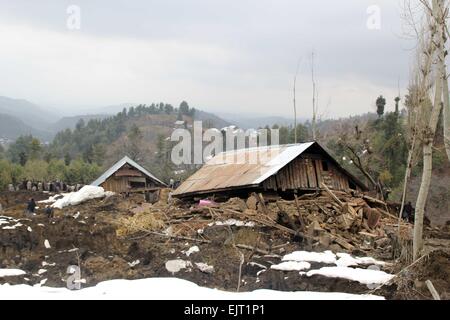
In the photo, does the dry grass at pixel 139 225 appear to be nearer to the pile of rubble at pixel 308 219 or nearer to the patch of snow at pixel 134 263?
the pile of rubble at pixel 308 219

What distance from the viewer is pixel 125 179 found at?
4194 centimetres

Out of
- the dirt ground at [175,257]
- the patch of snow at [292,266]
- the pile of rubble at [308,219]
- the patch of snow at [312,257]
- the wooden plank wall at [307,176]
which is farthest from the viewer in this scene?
the wooden plank wall at [307,176]

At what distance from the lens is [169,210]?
20.1 meters

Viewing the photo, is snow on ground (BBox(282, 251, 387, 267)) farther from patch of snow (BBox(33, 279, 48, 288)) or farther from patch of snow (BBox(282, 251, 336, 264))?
patch of snow (BBox(33, 279, 48, 288))

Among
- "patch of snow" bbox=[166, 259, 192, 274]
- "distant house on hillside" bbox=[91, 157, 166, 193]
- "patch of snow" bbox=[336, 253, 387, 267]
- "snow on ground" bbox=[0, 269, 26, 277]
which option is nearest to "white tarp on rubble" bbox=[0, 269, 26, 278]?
"snow on ground" bbox=[0, 269, 26, 277]

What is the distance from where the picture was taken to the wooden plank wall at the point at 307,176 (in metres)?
20.1

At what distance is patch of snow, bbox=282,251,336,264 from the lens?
13070 millimetres

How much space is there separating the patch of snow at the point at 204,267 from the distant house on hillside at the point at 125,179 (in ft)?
88.5

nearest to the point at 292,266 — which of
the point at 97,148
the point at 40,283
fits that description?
the point at 40,283

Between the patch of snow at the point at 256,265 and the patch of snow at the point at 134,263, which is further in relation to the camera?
the patch of snow at the point at 134,263

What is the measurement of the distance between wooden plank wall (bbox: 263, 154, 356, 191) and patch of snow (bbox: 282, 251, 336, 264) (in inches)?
245

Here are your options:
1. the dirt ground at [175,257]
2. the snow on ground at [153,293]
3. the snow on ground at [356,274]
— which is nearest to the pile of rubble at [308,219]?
the dirt ground at [175,257]

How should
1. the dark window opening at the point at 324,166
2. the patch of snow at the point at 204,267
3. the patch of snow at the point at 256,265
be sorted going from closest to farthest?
the patch of snow at the point at 204,267
the patch of snow at the point at 256,265
the dark window opening at the point at 324,166
